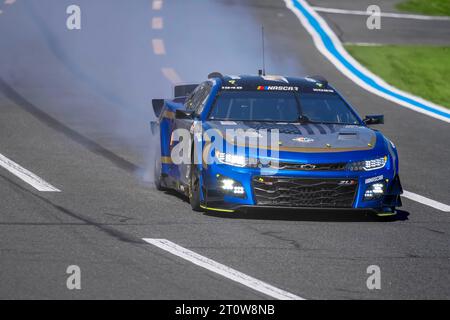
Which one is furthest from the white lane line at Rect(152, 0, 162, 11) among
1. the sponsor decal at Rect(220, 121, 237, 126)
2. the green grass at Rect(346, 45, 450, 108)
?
the sponsor decal at Rect(220, 121, 237, 126)

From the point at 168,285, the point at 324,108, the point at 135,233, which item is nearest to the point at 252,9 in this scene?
the point at 324,108

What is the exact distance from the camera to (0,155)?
15.6 meters

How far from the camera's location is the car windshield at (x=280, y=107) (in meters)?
12.9

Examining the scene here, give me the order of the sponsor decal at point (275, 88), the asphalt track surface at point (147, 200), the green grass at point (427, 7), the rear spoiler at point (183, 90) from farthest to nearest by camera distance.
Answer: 1. the green grass at point (427, 7)
2. the rear spoiler at point (183, 90)
3. the sponsor decal at point (275, 88)
4. the asphalt track surface at point (147, 200)

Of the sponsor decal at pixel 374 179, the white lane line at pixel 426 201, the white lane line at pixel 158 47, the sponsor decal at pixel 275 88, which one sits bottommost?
the white lane line at pixel 426 201

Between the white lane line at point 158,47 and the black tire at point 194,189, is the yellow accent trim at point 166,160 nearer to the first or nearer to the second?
the black tire at point 194,189

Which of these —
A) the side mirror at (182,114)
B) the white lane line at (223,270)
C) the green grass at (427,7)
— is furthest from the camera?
the green grass at (427,7)

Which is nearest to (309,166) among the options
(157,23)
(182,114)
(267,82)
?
(182,114)

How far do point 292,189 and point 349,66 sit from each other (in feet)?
46.0

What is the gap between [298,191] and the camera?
38.3 feet

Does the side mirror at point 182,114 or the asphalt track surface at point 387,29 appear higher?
the side mirror at point 182,114

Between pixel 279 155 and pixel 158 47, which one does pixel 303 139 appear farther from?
pixel 158 47

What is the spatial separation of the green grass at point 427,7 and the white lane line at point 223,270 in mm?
22550

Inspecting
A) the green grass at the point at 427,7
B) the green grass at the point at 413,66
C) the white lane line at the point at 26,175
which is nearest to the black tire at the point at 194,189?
the white lane line at the point at 26,175
